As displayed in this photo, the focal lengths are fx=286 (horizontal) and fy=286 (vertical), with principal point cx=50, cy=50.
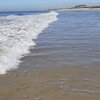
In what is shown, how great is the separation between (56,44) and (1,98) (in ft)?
18.6

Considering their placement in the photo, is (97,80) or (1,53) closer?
(97,80)

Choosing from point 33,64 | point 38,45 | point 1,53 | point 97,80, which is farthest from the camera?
point 38,45

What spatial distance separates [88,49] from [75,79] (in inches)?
134

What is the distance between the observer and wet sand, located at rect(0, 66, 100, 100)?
4867 millimetres

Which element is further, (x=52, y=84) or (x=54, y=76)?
(x=54, y=76)

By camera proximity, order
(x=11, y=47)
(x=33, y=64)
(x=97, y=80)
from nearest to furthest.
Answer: (x=97, y=80), (x=33, y=64), (x=11, y=47)

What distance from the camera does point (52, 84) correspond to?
5500 millimetres

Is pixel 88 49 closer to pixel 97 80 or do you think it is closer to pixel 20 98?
pixel 97 80

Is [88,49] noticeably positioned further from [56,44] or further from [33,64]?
[33,64]

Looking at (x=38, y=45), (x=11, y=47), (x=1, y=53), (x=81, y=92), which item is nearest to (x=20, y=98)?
(x=81, y=92)

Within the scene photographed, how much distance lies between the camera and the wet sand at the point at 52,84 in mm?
4867

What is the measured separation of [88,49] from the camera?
905 cm

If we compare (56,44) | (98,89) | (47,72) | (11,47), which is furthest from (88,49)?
(98,89)

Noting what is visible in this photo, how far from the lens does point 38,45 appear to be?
33.0 ft
